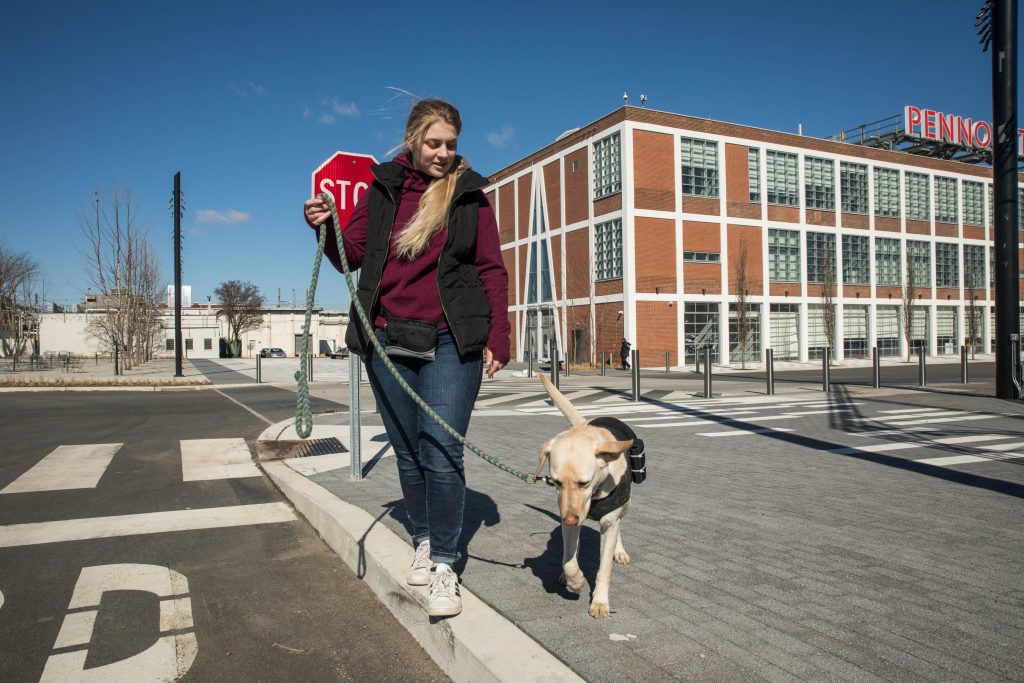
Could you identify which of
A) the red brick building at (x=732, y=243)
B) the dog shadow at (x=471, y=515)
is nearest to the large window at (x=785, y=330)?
the red brick building at (x=732, y=243)

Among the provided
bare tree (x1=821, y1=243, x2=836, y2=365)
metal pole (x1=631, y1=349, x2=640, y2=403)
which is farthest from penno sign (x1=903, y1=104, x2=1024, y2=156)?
metal pole (x1=631, y1=349, x2=640, y2=403)

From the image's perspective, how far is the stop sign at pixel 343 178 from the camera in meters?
5.62

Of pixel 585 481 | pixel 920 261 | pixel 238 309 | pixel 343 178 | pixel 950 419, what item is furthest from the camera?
Answer: pixel 238 309

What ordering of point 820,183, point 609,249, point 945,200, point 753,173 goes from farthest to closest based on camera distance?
point 945,200 → point 820,183 → point 753,173 → point 609,249

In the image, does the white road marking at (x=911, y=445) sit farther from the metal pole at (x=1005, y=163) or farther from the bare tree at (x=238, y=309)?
the bare tree at (x=238, y=309)

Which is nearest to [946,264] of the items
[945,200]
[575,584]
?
[945,200]

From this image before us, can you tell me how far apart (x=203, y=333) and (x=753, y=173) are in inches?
2449

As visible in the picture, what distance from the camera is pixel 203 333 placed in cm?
7512

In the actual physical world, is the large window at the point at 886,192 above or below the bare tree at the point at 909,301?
above

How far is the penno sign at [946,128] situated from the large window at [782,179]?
10695 mm

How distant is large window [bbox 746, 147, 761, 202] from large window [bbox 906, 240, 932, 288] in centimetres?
1359

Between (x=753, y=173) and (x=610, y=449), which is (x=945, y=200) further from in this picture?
(x=610, y=449)

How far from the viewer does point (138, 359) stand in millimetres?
36531

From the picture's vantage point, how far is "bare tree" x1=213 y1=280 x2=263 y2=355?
243 feet
